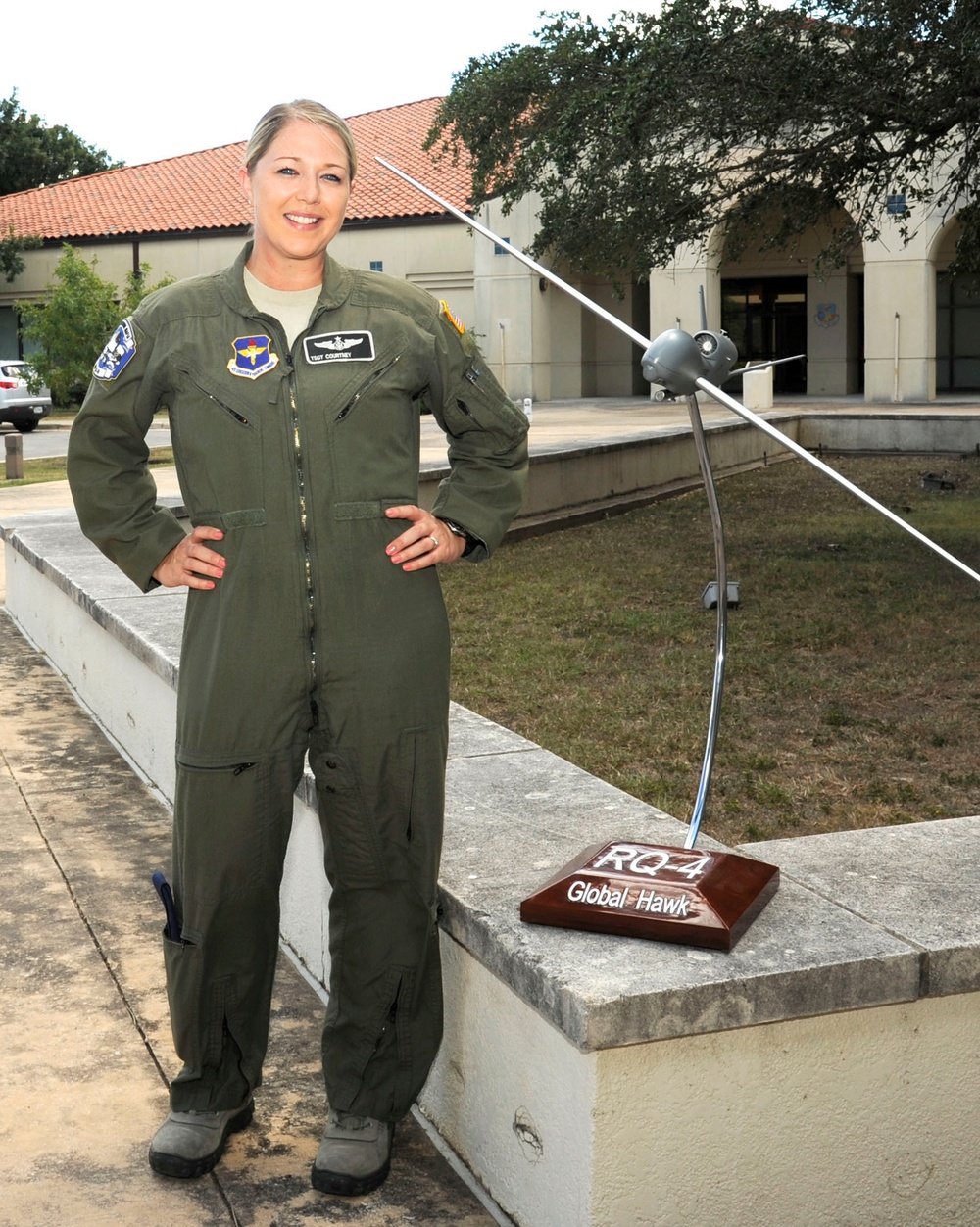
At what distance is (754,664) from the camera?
7609 mm

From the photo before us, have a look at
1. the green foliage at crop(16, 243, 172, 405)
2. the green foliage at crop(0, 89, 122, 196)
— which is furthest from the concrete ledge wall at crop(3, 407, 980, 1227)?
the green foliage at crop(0, 89, 122, 196)

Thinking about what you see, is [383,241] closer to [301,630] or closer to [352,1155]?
[301,630]

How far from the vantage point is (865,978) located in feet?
8.11

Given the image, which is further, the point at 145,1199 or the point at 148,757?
the point at 148,757

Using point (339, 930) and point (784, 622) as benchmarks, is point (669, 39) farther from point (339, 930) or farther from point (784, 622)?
point (339, 930)

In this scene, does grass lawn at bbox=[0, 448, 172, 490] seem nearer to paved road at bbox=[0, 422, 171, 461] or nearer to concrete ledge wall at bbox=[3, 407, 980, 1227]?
paved road at bbox=[0, 422, 171, 461]

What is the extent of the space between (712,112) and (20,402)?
23.5 meters

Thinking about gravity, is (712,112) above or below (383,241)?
below

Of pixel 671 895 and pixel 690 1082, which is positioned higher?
pixel 671 895

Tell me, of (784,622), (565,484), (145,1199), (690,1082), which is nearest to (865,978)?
(690,1082)

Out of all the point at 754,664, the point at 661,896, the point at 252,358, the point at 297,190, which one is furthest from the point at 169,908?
the point at 754,664

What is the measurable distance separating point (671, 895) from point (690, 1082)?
31 centimetres

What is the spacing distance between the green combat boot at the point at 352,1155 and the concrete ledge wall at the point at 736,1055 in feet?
0.61

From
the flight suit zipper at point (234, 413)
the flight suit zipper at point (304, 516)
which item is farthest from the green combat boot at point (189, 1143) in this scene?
the flight suit zipper at point (234, 413)
